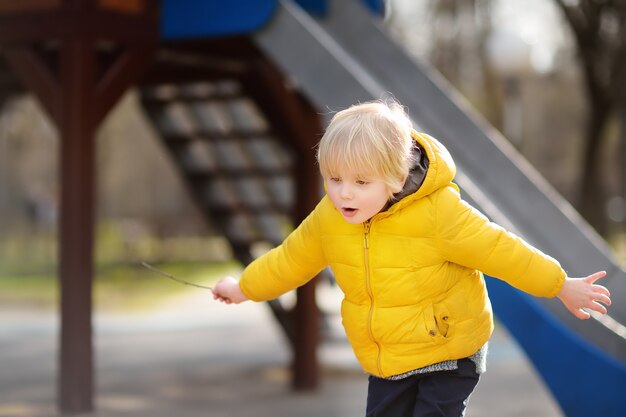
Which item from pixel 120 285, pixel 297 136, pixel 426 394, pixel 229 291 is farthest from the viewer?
pixel 120 285

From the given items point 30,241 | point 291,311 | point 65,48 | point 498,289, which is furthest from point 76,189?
point 30,241

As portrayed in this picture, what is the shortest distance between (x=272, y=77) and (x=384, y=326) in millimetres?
4063

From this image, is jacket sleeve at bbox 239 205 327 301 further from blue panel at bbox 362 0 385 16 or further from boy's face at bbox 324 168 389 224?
blue panel at bbox 362 0 385 16

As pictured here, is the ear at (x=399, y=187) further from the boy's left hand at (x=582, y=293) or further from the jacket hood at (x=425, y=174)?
the boy's left hand at (x=582, y=293)

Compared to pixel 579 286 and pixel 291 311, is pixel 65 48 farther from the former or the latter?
pixel 579 286

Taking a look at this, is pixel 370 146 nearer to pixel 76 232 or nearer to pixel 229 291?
pixel 229 291

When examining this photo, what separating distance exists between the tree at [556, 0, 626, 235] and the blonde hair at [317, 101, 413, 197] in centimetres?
1112

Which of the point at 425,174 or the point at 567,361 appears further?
the point at 567,361

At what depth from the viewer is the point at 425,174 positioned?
9.71ft

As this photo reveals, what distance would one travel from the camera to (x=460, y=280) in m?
3.05

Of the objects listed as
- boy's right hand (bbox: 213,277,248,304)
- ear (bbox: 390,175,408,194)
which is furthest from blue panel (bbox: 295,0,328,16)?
ear (bbox: 390,175,408,194)

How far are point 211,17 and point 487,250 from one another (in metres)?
3.45

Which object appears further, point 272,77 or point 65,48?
point 272,77

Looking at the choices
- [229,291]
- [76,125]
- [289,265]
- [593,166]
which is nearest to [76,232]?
[76,125]
